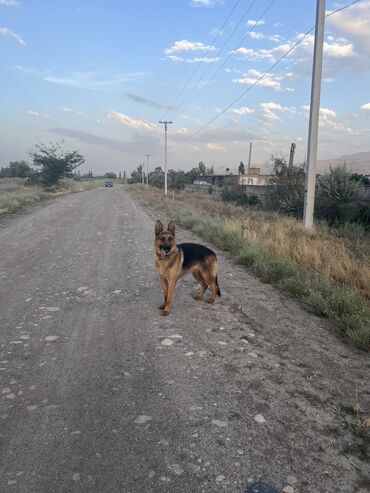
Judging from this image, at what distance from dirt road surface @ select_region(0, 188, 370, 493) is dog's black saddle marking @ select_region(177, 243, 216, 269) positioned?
2.23 ft

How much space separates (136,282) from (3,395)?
390 cm

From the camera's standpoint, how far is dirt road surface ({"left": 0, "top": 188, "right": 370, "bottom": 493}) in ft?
8.50

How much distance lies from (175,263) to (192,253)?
48 centimetres

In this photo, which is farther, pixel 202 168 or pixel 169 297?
pixel 202 168

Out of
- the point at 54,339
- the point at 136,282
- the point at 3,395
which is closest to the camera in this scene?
the point at 3,395

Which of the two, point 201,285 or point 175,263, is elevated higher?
point 175,263

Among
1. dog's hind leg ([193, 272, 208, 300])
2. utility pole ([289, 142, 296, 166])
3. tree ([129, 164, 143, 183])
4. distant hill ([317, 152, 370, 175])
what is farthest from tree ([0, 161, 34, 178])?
dog's hind leg ([193, 272, 208, 300])

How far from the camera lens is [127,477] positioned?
8.28 ft

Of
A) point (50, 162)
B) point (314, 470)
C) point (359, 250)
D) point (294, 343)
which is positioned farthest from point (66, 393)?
point (50, 162)

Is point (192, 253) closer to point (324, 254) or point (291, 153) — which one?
point (324, 254)

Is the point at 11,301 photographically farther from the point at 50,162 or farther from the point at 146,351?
the point at 50,162

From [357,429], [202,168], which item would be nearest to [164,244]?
[357,429]

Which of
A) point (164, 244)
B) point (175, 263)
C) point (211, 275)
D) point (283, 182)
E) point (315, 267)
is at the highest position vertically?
point (283, 182)

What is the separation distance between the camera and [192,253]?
591 centimetres
